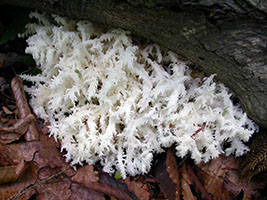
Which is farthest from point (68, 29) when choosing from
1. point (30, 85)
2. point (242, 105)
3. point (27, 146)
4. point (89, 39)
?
point (242, 105)

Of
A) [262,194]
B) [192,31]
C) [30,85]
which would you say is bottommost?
[262,194]

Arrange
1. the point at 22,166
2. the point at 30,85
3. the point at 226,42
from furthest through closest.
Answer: the point at 30,85
the point at 22,166
the point at 226,42

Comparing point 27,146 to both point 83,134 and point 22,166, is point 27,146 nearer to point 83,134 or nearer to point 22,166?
point 22,166

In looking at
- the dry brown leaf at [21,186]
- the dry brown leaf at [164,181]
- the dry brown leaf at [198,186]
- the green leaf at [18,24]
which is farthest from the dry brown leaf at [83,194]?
the green leaf at [18,24]

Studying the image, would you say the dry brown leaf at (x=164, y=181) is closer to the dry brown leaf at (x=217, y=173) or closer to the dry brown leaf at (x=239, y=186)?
the dry brown leaf at (x=217, y=173)

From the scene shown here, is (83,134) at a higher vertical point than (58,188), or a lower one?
higher

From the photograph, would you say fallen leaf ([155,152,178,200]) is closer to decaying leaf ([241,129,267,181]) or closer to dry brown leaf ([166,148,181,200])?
dry brown leaf ([166,148,181,200])
